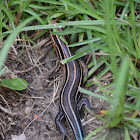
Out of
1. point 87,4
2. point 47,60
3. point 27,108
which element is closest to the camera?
point 87,4

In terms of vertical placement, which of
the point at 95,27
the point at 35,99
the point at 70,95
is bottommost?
the point at 35,99

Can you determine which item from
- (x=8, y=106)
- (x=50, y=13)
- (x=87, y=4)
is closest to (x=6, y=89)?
(x=8, y=106)

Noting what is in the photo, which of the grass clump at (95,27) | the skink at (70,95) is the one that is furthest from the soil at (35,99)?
the grass clump at (95,27)

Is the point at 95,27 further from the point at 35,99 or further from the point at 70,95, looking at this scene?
the point at 35,99

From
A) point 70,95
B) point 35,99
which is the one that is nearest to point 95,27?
point 70,95

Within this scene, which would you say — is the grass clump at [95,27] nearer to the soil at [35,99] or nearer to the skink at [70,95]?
the skink at [70,95]

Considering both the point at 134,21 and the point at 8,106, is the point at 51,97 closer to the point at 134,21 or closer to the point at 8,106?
the point at 8,106
